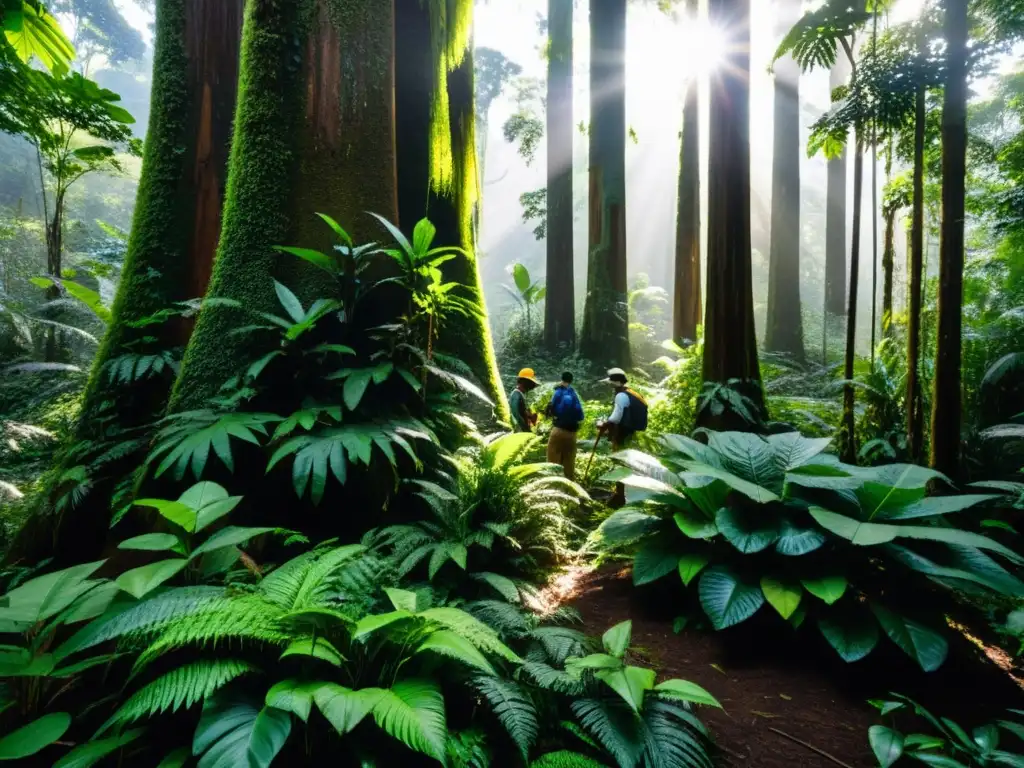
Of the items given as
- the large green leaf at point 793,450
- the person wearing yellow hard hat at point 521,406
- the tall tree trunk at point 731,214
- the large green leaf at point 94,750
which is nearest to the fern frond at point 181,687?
the large green leaf at point 94,750

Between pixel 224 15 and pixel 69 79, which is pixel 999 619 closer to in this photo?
pixel 224 15

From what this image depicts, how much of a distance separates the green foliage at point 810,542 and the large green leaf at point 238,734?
2.07 m

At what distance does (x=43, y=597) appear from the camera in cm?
179

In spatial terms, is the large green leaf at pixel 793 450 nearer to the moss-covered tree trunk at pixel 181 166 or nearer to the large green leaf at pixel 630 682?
the large green leaf at pixel 630 682

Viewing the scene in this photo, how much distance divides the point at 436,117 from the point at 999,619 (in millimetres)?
5803

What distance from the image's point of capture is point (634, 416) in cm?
594

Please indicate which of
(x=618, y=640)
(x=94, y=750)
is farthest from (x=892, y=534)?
(x=94, y=750)

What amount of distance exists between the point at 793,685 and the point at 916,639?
599 millimetres

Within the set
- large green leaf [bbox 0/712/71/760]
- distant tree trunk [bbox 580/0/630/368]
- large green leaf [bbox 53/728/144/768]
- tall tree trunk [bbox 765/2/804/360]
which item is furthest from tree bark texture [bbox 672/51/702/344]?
large green leaf [bbox 0/712/71/760]

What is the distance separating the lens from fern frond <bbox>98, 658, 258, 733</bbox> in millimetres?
1527

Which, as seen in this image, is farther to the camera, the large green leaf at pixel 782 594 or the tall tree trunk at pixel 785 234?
the tall tree trunk at pixel 785 234

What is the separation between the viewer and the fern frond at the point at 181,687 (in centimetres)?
153

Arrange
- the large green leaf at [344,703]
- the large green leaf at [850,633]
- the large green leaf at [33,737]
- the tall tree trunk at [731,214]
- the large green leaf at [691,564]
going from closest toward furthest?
the large green leaf at [33,737] → the large green leaf at [344,703] → the large green leaf at [850,633] → the large green leaf at [691,564] → the tall tree trunk at [731,214]

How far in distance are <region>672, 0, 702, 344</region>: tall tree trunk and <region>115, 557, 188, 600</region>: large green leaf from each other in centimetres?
1112
